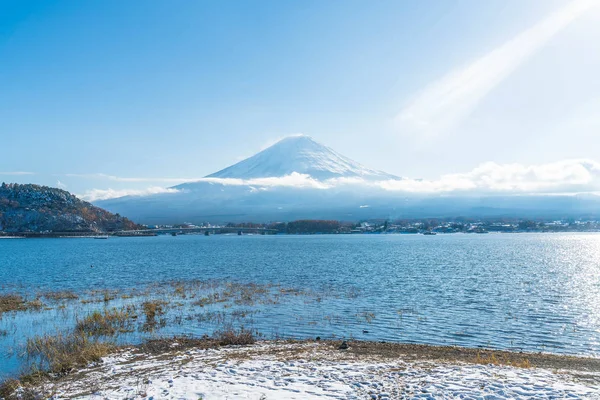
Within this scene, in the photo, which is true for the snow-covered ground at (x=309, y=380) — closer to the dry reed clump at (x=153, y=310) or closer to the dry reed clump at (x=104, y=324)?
the dry reed clump at (x=104, y=324)

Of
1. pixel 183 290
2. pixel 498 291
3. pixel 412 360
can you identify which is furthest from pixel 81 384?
pixel 498 291

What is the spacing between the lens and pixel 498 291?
119 ft

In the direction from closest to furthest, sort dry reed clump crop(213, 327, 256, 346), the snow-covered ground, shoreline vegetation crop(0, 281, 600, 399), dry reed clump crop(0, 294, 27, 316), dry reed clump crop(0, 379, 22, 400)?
the snow-covered ground
dry reed clump crop(0, 379, 22, 400)
shoreline vegetation crop(0, 281, 600, 399)
dry reed clump crop(213, 327, 256, 346)
dry reed clump crop(0, 294, 27, 316)

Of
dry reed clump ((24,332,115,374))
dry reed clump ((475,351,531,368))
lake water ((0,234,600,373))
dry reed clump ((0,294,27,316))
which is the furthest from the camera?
dry reed clump ((0,294,27,316))

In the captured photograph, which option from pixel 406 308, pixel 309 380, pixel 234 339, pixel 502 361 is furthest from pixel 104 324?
pixel 502 361

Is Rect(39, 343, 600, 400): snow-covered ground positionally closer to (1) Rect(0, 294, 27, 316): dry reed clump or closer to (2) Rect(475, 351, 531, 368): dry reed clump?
(2) Rect(475, 351, 531, 368): dry reed clump

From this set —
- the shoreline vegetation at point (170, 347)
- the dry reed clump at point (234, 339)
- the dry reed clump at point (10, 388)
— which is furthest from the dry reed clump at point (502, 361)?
the dry reed clump at point (10, 388)

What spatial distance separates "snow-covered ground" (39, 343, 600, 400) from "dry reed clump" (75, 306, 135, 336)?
5.94 meters

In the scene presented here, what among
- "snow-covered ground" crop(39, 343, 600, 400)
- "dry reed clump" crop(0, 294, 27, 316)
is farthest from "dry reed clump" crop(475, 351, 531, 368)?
"dry reed clump" crop(0, 294, 27, 316)

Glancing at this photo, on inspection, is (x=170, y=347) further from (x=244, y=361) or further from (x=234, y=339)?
(x=244, y=361)

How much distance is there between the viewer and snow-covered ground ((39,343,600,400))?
11000 millimetres

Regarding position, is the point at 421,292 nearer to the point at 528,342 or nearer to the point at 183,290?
the point at 528,342

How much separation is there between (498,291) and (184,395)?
3179cm

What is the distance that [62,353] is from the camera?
16.3 m
